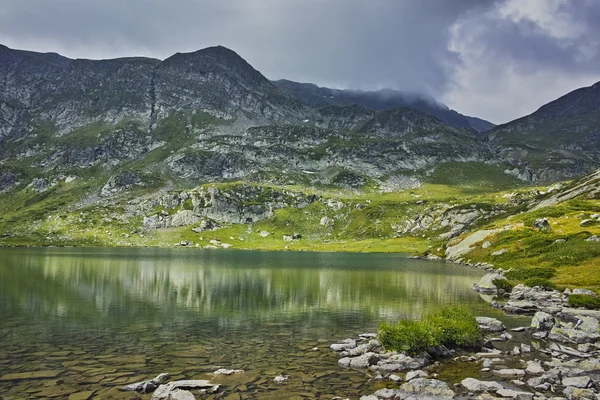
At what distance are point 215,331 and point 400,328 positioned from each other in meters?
15.5

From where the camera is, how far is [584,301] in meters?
42.7

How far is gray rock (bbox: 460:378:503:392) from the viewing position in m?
20.6

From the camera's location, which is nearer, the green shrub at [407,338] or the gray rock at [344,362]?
the gray rock at [344,362]

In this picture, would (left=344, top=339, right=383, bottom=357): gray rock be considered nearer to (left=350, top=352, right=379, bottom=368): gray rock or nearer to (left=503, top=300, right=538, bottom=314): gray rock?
(left=350, top=352, right=379, bottom=368): gray rock

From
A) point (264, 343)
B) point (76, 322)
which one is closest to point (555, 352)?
point (264, 343)

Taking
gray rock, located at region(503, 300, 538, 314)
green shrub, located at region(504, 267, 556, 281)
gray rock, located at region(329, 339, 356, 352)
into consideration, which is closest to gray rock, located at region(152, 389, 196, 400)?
gray rock, located at region(329, 339, 356, 352)

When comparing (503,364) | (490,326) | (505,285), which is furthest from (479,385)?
(505,285)

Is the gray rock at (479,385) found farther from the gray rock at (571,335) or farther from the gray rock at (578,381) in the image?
the gray rock at (571,335)

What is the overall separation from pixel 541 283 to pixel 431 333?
34.8 meters

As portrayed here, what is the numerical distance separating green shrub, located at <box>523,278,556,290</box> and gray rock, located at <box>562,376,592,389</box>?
117ft

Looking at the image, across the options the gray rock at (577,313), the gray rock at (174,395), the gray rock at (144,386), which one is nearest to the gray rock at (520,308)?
the gray rock at (577,313)

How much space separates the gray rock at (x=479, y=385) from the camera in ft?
67.6

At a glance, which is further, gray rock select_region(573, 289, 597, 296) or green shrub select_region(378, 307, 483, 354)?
gray rock select_region(573, 289, 597, 296)

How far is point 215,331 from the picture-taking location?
34188mm
